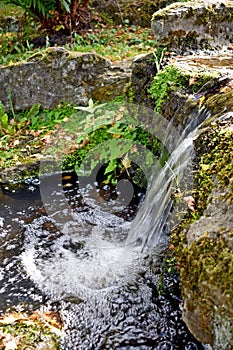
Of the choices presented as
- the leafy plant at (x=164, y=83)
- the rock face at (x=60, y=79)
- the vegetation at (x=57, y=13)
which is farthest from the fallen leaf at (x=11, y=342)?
the vegetation at (x=57, y=13)

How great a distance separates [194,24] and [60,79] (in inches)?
104

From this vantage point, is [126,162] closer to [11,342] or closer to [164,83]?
[164,83]

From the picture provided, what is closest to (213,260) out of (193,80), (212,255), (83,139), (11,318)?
(212,255)

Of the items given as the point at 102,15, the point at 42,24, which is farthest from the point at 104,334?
the point at 102,15

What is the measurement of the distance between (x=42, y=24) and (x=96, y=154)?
3.72 metres

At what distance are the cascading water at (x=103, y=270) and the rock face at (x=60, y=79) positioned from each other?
97.5 inches

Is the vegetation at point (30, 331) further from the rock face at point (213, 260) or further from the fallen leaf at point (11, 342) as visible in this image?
the rock face at point (213, 260)

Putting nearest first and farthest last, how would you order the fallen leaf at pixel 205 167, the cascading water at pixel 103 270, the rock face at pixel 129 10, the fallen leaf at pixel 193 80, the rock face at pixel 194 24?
1. the fallen leaf at pixel 205 167
2. the cascading water at pixel 103 270
3. the fallen leaf at pixel 193 80
4. the rock face at pixel 194 24
5. the rock face at pixel 129 10

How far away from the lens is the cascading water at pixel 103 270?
2.78m

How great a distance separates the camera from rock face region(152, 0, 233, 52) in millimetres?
4719

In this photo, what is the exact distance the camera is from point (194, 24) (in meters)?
4.77

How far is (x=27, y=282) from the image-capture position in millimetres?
3418

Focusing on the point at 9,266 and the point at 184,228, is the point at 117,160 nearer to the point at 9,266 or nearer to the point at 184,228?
the point at 9,266

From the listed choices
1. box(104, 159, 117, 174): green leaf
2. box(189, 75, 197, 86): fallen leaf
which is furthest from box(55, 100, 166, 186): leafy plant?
box(189, 75, 197, 86): fallen leaf
